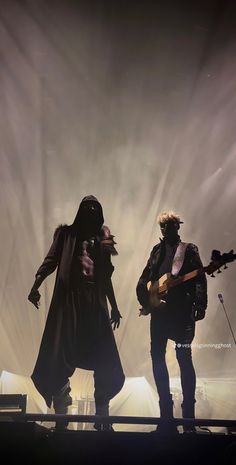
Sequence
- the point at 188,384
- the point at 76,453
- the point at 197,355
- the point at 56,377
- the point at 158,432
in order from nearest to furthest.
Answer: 1. the point at 76,453
2. the point at 158,432
3. the point at 188,384
4. the point at 56,377
5. the point at 197,355

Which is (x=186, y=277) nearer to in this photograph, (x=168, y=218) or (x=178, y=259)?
(x=178, y=259)

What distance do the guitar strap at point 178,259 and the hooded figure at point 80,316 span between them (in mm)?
1112

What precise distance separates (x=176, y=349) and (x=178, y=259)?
1.31 metres

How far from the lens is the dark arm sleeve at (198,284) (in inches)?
222

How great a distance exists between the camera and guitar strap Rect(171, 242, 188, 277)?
19.4 ft

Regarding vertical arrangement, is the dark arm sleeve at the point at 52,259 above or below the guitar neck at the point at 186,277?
above

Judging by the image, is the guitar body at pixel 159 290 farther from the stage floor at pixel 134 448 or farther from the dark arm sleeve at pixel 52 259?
the stage floor at pixel 134 448

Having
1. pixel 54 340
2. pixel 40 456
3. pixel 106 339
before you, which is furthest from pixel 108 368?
pixel 40 456

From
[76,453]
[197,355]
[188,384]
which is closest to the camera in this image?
[76,453]

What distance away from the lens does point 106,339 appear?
588 cm

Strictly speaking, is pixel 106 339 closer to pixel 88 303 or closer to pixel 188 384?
pixel 88 303

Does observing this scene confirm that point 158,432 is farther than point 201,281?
No

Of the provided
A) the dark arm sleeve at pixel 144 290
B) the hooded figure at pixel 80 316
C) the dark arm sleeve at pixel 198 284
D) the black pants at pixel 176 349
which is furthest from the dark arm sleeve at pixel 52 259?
the dark arm sleeve at pixel 198 284

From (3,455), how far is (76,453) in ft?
2.56
